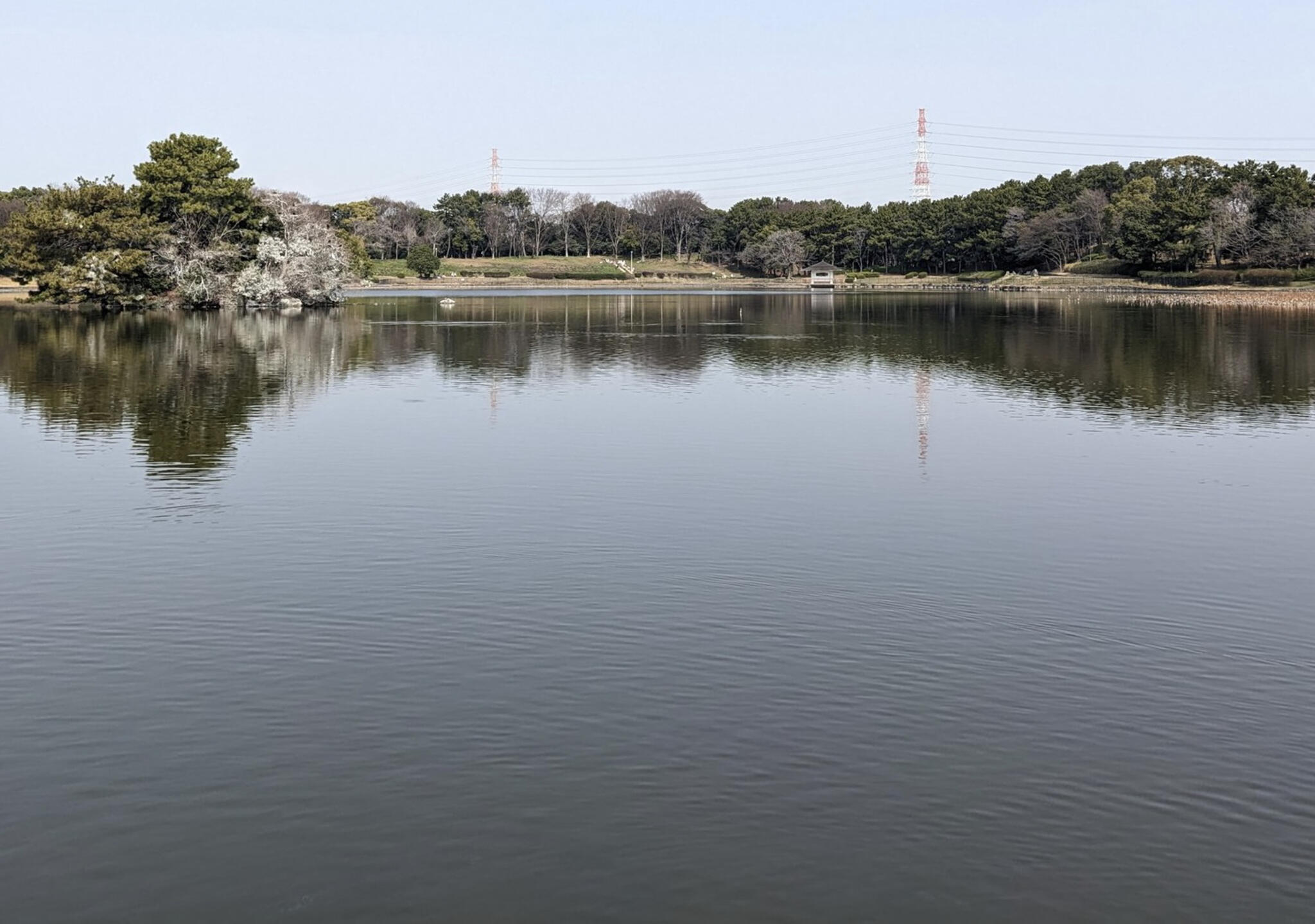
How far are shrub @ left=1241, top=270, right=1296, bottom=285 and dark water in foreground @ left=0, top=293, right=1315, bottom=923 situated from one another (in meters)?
103

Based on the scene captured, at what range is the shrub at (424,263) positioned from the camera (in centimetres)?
17588

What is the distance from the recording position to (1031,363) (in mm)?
54500

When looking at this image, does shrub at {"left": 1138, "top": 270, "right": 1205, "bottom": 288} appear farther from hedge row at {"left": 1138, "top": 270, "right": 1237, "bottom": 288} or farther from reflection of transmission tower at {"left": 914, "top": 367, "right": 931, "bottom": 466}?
reflection of transmission tower at {"left": 914, "top": 367, "right": 931, "bottom": 466}

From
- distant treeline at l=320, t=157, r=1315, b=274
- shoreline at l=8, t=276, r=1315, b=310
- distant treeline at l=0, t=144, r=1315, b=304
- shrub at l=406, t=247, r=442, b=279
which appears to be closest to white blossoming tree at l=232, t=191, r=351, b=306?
distant treeline at l=0, t=144, r=1315, b=304

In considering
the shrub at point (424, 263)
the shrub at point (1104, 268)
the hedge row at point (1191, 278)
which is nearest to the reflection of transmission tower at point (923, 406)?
the hedge row at point (1191, 278)

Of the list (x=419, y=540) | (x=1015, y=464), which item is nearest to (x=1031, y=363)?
(x=1015, y=464)

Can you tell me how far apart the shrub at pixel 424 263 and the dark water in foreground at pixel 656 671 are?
471 ft

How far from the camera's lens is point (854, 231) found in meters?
196

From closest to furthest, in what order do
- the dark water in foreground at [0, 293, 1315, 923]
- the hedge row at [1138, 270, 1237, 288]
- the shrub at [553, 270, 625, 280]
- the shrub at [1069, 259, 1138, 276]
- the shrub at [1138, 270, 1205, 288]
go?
the dark water in foreground at [0, 293, 1315, 923]
the hedge row at [1138, 270, 1237, 288]
the shrub at [1138, 270, 1205, 288]
the shrub at [1069, 259, 1138, 276]
the shrub at [553, 270, 625, 280]

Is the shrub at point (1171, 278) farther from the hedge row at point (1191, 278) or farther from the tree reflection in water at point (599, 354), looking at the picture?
the tree reflection in water at point (599, 354)

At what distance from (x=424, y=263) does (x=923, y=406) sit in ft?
467

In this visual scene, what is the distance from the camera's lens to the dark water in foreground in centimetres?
1046

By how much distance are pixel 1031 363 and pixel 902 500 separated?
31195 millimetres

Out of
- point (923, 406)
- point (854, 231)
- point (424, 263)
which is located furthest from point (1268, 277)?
point (923, 406)
